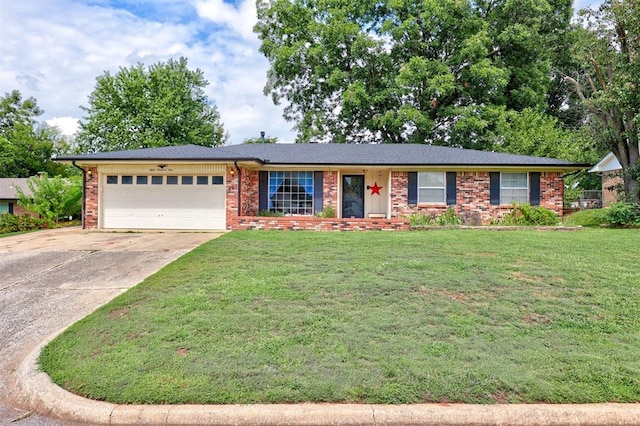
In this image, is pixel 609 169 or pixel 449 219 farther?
pixel 609 169

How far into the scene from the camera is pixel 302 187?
15422 millimetres

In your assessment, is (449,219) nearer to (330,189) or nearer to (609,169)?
(330,189)

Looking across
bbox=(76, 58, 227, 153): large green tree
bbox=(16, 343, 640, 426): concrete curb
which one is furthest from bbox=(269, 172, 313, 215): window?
bbox=(76, 58, 227, 153): large green tree

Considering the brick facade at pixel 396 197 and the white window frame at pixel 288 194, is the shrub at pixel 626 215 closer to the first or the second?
the brick facade at pixel 396 197

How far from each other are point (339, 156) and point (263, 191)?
336 cm

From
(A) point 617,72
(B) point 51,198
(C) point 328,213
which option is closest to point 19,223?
(B) point 51,198

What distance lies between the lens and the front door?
52.4 ft

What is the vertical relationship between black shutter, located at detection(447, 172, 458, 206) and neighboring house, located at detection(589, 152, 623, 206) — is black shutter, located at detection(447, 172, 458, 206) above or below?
below

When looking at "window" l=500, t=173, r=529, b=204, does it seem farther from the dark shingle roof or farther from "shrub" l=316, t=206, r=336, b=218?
"shrub" l=316, t=206, r=336, b=218

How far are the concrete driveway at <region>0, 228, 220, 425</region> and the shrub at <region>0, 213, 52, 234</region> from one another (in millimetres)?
5098

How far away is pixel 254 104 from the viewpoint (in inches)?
1198

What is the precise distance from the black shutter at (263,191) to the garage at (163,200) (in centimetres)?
184

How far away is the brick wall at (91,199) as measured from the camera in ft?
46.7

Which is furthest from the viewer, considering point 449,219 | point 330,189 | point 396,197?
point 330,189
